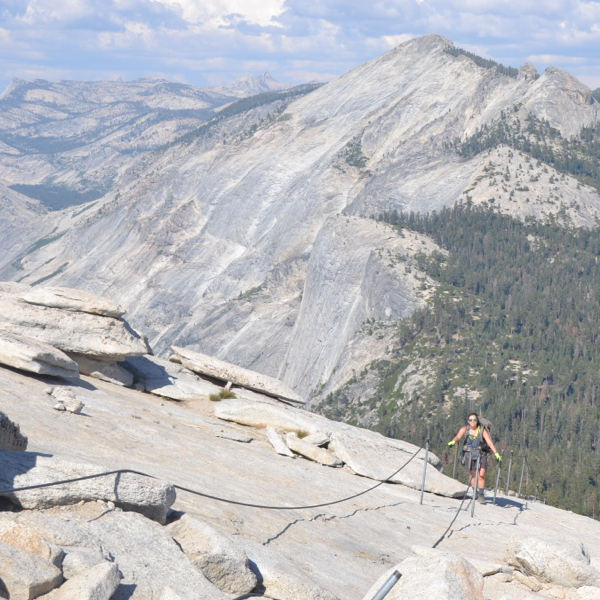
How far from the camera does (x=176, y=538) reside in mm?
18094

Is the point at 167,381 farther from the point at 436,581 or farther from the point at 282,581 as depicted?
the point at 436,581

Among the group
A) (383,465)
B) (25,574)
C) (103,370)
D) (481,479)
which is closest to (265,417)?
(383,465)

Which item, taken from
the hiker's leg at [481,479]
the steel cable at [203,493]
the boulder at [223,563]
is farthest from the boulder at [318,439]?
the boulder at [223,563]

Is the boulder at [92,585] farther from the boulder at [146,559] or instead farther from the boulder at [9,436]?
the boulder at [9,436]

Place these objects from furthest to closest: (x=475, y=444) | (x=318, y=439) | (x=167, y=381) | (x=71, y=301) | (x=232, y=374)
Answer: (x=232, y=374) < (x=167, y=381) < (x=71, y=301) < (x=318, y=439) < (x=475, y=444)

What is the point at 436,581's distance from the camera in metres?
15.5

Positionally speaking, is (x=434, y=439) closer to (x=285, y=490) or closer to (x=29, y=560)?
(x=285, y=490)

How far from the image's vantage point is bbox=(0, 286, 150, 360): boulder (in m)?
37.6

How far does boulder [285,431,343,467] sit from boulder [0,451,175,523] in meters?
16.0

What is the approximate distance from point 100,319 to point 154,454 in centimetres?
1375

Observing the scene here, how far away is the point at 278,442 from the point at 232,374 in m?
10.2

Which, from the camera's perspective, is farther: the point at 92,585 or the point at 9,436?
the point at 9,436

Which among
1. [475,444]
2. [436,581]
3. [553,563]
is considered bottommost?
[475,444]

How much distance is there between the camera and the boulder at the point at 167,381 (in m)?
39.9
